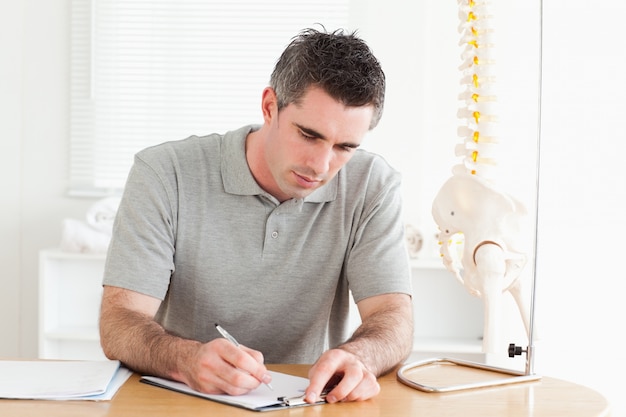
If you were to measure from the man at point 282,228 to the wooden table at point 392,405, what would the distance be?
0.21 m

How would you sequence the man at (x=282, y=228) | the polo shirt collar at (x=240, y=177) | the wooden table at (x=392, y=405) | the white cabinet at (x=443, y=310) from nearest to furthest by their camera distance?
the wooden table at (x=392, y=405)
the man at (x=282, y=228)
the polo shirt collar at (x=240, y=177)
the white cabinet at (x=443, y=310)

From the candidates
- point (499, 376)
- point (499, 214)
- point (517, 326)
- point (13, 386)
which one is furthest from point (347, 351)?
point (517, 326)

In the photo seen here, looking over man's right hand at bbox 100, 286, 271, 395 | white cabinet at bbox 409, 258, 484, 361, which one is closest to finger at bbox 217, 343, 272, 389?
man's right hand at bbox 100, 286, 271, 395

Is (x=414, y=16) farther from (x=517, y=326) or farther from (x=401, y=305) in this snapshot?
(x=401, y=305)

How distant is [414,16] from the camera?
12.1ft

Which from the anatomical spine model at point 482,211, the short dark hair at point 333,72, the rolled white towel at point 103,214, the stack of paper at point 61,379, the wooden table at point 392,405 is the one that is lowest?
the wooden table at point 392,405

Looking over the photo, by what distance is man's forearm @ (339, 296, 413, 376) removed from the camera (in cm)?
162

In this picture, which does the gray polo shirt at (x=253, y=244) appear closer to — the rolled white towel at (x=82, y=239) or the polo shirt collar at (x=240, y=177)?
the polo shirt collar at (x=240, y=177)

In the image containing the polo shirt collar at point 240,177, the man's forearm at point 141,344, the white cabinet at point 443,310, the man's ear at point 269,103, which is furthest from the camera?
the white cabinet at point 443,310

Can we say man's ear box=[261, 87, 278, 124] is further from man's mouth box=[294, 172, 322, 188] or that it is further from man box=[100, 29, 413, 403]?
man's mouth box=[294, 172, 322, 188]

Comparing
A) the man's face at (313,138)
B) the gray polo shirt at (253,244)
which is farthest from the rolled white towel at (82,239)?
the man's face at (313,138)

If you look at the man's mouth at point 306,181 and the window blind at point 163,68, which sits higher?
the window blind at point 163,68

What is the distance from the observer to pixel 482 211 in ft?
5.90

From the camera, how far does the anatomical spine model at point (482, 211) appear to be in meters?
1.77
